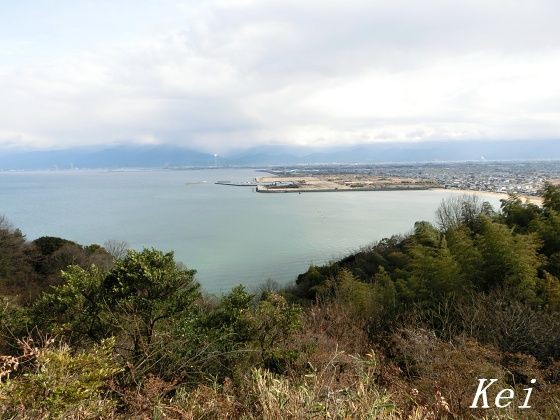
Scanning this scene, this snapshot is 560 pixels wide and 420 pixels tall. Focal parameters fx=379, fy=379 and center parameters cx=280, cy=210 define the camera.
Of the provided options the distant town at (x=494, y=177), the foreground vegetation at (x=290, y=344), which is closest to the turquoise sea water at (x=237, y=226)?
the distant town at (x=494, y=177)

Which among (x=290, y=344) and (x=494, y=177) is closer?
(x=290, y=344)

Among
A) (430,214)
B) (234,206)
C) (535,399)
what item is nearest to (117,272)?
(535,399)

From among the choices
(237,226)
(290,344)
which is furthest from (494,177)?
(290,344)

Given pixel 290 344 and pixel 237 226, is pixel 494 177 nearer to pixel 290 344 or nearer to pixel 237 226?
pixel 237 226

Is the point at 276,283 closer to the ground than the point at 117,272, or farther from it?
closer to the ground

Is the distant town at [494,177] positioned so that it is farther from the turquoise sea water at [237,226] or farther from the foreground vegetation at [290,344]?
the foreground vegetation at [290,344]

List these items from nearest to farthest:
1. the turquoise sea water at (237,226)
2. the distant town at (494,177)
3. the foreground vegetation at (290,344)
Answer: the foreground vegetation at (290,344)
the turquoise sea water at (237,226)
the distant town at (494,177)

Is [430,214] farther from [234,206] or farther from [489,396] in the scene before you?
[489,396]
